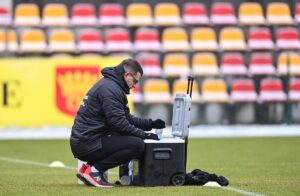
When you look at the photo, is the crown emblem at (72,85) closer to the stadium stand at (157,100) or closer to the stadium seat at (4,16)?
the stadium stand at (157,100)

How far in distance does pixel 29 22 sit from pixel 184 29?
3.83 meters

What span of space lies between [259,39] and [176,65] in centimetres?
231

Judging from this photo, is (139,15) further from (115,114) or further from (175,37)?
(115,114)

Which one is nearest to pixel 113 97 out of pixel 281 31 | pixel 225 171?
pixel 225 171

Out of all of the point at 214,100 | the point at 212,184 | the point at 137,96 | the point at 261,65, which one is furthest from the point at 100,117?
the point at 261,65

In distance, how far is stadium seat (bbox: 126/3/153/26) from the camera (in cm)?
2408

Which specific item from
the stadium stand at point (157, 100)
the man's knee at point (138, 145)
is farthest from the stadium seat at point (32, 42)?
the man's knee at point (138, 145)

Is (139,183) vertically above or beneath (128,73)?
beneath

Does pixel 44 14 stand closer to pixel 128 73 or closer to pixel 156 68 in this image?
pixel 156 68

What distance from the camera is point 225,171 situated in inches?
494

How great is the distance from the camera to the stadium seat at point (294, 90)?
76.4ft

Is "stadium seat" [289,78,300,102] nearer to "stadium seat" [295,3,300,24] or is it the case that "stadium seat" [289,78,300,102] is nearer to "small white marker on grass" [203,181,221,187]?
"stadium seat" [295,3,300,24]

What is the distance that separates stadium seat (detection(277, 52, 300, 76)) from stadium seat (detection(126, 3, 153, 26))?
3323mm

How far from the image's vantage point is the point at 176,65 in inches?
930
